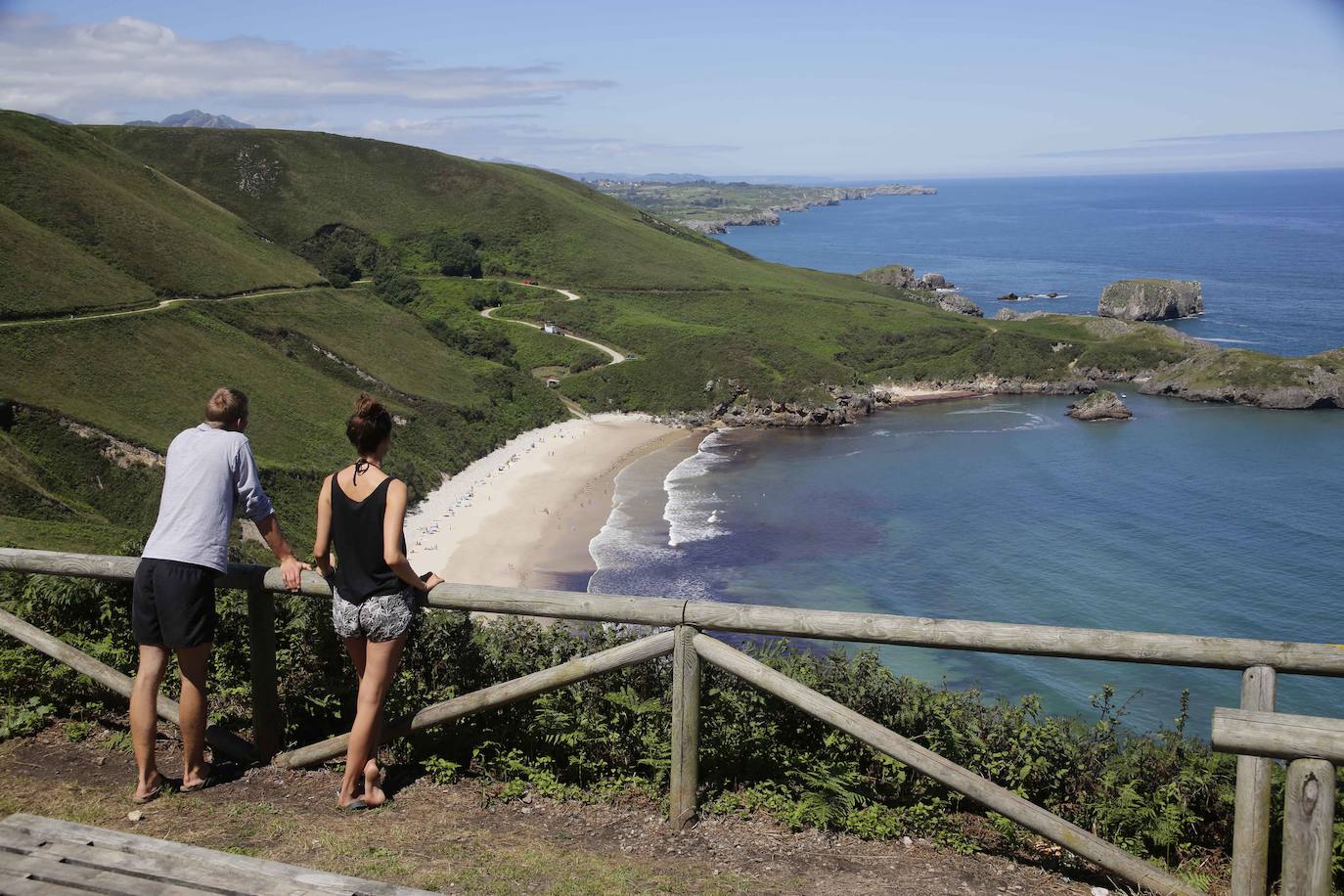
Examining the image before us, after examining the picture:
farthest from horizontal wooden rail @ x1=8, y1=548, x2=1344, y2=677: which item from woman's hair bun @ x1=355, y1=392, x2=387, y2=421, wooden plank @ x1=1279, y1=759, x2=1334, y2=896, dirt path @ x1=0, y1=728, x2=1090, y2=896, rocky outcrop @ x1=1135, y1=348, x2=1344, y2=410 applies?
rocky outcrop @ x1=1135, y1=348, x2=1344, y2=410

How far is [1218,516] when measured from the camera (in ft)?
170

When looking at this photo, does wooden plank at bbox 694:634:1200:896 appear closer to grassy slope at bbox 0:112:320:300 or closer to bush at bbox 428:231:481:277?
grassy slope at bbox 0:112:320:300

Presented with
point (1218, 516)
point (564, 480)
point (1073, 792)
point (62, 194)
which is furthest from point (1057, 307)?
point (1073, 792)

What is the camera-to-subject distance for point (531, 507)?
5391 cm

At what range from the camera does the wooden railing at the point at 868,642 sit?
4719 mm

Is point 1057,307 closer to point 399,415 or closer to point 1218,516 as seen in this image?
point 1218,516

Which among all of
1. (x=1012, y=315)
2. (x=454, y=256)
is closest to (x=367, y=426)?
(x=454, y=256)

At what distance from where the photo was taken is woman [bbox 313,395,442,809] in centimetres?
639

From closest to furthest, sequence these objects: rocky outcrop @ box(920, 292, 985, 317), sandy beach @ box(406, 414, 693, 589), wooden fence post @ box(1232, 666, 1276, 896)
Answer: wooden fence post @ box(1232, 666, 1276, 896) < sandy beach @ box(406, 414, 693, 589) < rocky outcrop @ box(920, 292, 985, 317)

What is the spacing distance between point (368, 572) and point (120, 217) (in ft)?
273

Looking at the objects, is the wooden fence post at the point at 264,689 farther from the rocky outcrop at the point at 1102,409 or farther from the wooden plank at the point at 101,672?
the rocky outcrop at the point at 1102,409

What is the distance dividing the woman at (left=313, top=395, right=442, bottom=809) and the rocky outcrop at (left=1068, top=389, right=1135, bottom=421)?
7688cm

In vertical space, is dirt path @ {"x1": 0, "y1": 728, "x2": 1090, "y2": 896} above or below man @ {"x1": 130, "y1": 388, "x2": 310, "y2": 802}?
below

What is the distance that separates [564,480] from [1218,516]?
3609cm
